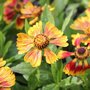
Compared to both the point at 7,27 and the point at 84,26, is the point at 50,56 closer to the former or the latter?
the point at 84,26

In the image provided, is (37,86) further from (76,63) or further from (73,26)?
(73,26)

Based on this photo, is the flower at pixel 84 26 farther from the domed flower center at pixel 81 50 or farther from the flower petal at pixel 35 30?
the flower petal at pixel 35 30

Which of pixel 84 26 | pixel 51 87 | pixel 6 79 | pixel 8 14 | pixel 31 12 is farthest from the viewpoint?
pixel 8 14

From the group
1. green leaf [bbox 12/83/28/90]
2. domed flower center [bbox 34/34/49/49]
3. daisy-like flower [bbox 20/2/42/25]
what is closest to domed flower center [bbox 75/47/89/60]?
domed flower center [bbox 34/34/49/49]

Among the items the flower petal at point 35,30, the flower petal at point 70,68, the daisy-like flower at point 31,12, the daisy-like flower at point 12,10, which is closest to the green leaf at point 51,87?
the flower petal at point 70,68

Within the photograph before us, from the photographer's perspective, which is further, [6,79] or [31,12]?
[31,12]

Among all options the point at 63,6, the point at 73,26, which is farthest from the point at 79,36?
the point at 63,6

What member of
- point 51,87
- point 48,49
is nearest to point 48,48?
point 48,49
